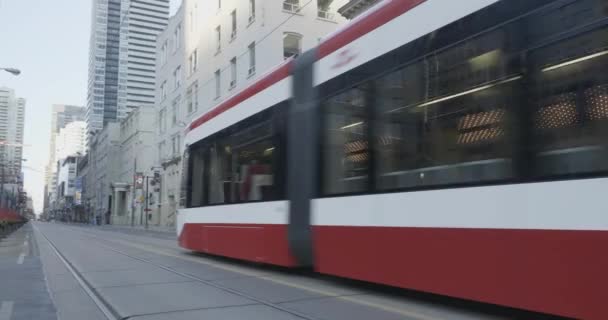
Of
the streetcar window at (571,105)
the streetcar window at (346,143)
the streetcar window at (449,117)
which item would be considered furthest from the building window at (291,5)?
the streetcar window at (571,105)

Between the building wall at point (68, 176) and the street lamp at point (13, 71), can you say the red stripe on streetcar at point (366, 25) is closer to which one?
the street lamp at point (13, 71)

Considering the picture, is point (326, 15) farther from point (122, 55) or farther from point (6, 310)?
point (122, 55)

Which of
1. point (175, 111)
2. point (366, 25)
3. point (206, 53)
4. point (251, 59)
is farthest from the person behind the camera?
point (175, 111)

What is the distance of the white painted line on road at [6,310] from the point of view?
653cm

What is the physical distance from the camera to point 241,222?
33.1 feet

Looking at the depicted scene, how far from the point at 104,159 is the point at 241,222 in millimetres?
97320

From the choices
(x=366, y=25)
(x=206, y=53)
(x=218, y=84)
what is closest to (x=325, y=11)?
(x=218, y=84)

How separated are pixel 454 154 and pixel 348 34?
266 centimetres

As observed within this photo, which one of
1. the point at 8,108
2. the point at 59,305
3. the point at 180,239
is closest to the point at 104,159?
the point at 8,108

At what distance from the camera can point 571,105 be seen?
4520 mm

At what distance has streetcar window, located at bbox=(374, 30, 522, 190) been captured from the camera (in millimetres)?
5098

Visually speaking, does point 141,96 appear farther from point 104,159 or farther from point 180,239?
point 180,239

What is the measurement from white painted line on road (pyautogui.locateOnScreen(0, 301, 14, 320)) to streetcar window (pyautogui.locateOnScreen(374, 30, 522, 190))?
4633mm

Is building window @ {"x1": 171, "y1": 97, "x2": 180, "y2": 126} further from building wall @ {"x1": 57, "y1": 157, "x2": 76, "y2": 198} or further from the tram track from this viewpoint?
building wall @ {"x1": 57, "y1": 157, "x2": 76, "y2": 198}
